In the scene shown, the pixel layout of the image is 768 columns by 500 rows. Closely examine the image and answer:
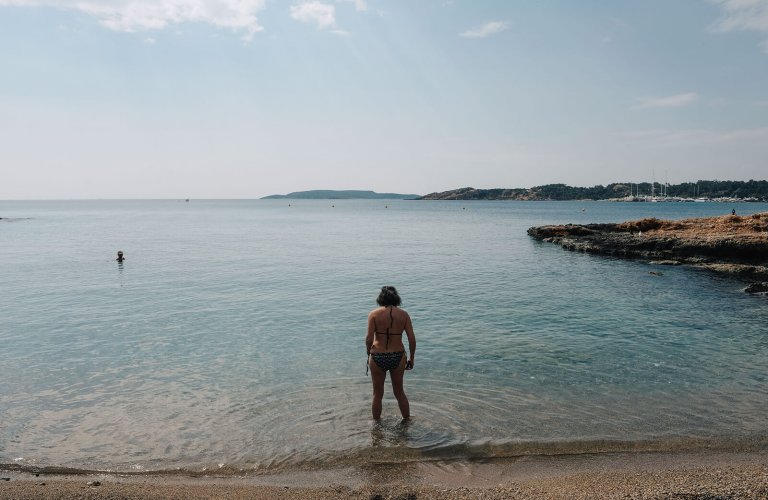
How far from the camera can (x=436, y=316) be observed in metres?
19.5

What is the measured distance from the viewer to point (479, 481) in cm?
766

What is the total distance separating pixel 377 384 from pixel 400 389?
0.44 meters

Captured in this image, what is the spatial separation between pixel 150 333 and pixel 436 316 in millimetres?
9909

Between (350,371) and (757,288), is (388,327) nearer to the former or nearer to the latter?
(350,371)

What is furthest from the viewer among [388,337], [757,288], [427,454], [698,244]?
[698,244]

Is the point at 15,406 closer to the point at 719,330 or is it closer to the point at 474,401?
the point at 474,401

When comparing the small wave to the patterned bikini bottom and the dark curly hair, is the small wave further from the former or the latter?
the dark curly hair

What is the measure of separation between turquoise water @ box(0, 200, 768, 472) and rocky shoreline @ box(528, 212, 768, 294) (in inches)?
212

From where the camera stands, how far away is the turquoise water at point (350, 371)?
9016 mm

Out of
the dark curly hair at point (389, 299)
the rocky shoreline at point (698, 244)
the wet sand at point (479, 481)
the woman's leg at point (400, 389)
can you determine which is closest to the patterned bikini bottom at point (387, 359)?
the woman's leg at point (400, 389)

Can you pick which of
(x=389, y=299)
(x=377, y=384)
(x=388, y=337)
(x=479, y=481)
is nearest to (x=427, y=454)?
(x=479, y=481)

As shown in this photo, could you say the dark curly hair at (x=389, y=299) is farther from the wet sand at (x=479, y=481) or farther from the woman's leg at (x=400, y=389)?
the wet sand at (x=479, y=481)

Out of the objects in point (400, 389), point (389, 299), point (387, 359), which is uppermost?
point (389, 299)

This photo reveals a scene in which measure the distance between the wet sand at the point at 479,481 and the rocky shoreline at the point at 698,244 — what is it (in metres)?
20.4
